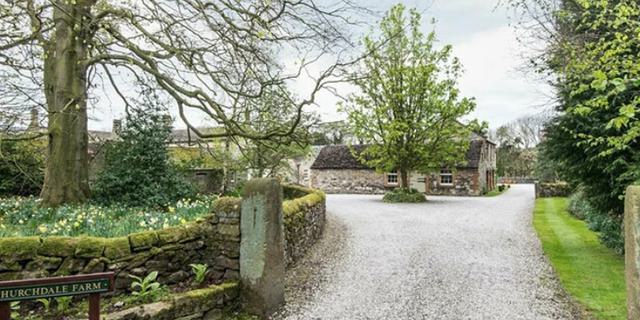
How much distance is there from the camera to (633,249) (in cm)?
433

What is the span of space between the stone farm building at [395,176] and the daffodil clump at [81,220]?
1967cm

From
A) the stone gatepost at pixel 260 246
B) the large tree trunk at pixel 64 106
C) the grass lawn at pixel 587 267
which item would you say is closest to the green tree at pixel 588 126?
the grass lawn at pixel 587 267

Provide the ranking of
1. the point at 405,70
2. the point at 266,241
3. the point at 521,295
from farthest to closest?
1. the point at 405,70
2. the point at 521,295
3. the point at 266,241

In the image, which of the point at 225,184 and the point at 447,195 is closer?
the point at 225,184

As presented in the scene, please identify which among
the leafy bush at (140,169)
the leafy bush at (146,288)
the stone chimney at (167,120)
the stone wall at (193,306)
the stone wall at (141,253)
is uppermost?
the stone chimney at (167,120)

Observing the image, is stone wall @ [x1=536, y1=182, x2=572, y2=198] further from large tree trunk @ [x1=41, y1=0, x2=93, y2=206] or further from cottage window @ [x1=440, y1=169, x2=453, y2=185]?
large tree trunk @ [x1=41, y1=0, x2=93, y2=206]

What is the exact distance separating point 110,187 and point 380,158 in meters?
15.3

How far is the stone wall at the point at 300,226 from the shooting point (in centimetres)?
803

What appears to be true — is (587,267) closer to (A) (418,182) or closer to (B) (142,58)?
(B) (142,58)

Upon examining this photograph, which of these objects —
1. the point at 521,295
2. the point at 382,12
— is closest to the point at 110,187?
the point at 382,12

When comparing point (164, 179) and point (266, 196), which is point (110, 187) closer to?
point (164, 179)

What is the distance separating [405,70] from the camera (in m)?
20.3

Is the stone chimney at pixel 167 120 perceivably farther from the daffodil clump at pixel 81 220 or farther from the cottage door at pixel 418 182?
the cottage door at pixel 418 182

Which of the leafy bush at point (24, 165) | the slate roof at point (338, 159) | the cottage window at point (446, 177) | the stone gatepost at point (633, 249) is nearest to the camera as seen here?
the stone gatepost at point (633, 249)
